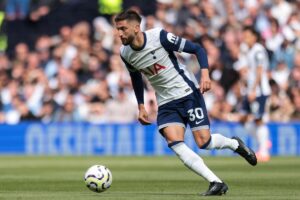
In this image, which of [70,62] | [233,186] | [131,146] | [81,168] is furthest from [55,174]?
[70,62]

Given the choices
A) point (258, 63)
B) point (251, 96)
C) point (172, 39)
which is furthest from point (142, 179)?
point (251, 96)

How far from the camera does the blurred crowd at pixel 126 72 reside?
2258cm

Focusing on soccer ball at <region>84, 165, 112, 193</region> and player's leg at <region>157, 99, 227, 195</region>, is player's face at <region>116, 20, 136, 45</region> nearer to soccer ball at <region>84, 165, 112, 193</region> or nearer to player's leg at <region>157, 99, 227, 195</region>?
player's leg at <region>157, 99, 227, 195</region>

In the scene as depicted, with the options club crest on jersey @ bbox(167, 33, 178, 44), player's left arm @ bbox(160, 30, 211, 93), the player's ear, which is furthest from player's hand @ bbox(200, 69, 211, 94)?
the player's ear

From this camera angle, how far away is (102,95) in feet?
75.9

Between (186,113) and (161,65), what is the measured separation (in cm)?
59

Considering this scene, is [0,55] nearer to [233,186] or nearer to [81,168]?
[81,168]

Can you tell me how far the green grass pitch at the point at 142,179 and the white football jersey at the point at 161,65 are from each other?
113 cm

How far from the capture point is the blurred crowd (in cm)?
2258

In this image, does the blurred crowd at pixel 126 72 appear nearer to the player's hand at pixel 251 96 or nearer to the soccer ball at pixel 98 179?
the player's hand at pixel 251 96

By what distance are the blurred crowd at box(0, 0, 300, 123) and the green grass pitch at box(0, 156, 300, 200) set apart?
2.55 m

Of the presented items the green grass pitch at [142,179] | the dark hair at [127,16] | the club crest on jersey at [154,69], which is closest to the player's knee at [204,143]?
the green grass pitch at [142,179]

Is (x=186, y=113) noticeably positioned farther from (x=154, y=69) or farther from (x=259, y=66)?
(x=259, y=66)

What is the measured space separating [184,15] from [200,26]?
2.28 ft
